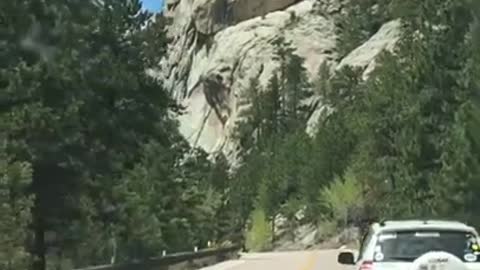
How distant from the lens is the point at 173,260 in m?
37.1

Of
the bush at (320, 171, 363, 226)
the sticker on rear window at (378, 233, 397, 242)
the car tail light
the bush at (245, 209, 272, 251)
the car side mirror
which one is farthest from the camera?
the bush at (245, 209, 272, 251)

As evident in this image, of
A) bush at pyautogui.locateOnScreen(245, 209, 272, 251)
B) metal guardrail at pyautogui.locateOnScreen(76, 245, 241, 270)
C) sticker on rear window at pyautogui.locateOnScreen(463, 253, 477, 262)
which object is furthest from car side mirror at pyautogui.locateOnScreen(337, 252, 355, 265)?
bush at pyautogui.locateOnScreen(245, 209, 272, 251)

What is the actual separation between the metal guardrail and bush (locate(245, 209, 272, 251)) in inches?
1666

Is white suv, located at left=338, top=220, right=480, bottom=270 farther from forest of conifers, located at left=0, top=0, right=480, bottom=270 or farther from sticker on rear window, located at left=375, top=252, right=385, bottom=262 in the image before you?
forest of conifers, located at left=0, top=0, right=480, bottom=270

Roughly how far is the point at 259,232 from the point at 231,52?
57.6 metres

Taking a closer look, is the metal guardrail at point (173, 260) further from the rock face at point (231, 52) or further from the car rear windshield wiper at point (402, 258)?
the rock face at point (231, 52)

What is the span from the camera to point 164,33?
4109cm

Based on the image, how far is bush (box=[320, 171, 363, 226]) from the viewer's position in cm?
8656

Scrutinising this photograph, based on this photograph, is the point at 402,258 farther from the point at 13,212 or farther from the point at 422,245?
the point at 13,212

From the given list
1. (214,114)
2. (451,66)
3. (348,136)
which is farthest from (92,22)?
(214,114)

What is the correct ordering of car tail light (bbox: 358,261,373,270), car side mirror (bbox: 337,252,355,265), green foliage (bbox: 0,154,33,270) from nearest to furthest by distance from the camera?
car tail light (bbox: 358,261,373,270) < car side mirror (bbox: 337,252,355,265) < green foliage (bbox: 0,154,33,270)

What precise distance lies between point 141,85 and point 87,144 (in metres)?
5.72

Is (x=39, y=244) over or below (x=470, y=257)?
over

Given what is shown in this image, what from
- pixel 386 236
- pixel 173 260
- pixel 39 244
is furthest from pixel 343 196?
pixel 386 236
